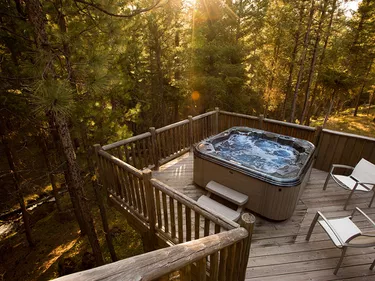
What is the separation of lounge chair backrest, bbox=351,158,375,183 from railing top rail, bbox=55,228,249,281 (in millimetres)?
3704

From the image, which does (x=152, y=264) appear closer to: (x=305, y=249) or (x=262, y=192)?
(x=262, y=192)

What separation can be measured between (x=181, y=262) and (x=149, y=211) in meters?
2.00

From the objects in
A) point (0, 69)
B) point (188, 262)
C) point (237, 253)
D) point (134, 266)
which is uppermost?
point (0, 69)

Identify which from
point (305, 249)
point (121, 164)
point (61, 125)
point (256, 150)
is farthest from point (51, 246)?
point (305, 249)

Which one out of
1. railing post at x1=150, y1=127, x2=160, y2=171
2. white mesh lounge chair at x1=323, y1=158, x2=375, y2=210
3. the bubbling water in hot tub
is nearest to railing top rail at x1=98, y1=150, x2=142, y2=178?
railing post at x1=150, y1=127, x2=160, y2=171

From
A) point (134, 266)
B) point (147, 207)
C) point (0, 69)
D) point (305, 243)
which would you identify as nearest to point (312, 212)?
point (305, 243)

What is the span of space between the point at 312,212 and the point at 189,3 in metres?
10.4

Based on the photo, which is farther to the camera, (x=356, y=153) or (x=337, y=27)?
(x=337, y=27)

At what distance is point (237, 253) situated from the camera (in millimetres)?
1895

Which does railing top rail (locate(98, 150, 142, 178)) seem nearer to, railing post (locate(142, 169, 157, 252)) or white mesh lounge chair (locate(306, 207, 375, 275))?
railing post (locate(142, 169, 157, 252))

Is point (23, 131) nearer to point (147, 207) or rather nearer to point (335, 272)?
point (147, 207)

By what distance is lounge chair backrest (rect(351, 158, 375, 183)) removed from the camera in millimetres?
3738

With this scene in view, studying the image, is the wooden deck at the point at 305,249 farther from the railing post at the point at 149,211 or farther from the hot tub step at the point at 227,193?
the railing post at the point at 149,211

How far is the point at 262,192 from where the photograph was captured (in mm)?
3441
